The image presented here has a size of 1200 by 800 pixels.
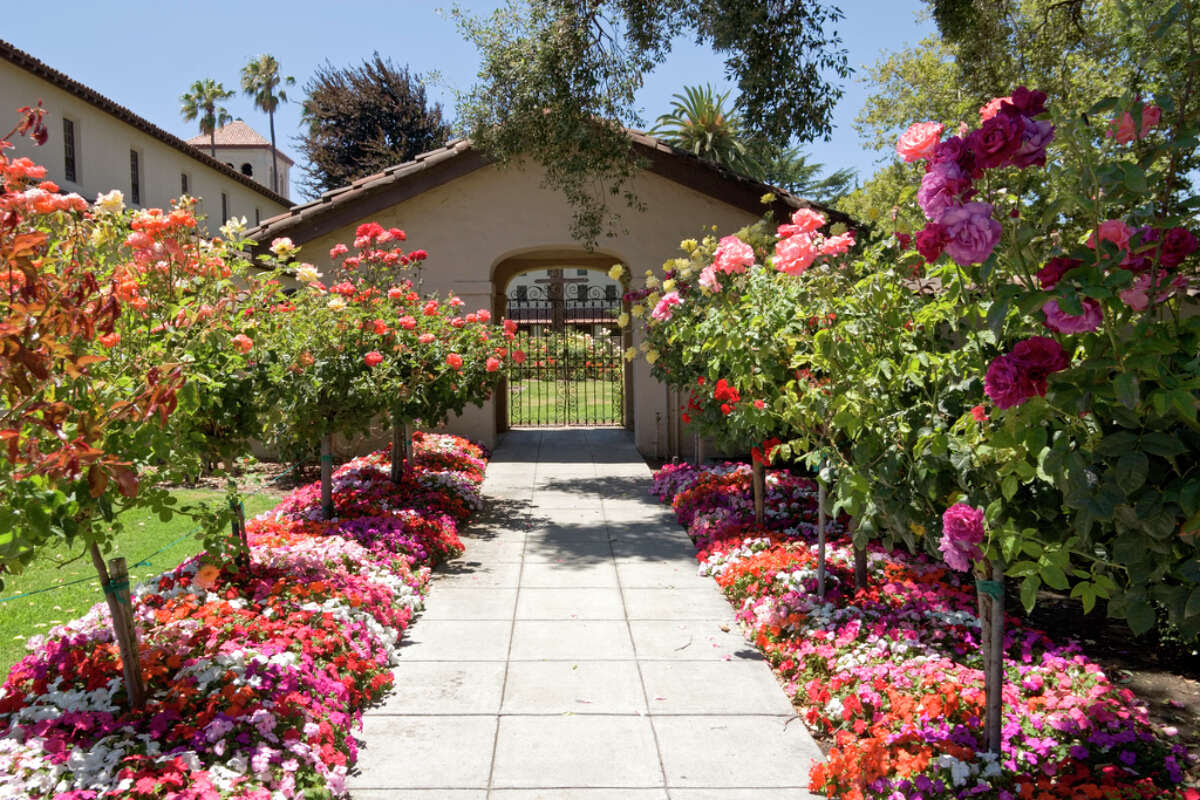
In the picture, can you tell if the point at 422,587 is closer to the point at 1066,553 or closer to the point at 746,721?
the point at 746,721

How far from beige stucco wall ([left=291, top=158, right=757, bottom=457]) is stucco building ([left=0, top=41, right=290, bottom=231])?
23.0 feet

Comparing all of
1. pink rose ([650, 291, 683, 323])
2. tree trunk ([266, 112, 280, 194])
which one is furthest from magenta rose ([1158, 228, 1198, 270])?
tree trunk ([266, 112, 280, 194])

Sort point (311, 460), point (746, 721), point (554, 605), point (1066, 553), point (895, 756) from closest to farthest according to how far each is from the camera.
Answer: point (1066, 553)
point (895, 756)
point (746, 721)
point (554, 605)
point (311, 460)

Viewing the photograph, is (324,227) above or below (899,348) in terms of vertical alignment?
above

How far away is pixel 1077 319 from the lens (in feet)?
7.40

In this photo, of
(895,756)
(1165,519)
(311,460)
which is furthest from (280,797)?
(311,460)

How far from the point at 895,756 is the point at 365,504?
562 cm

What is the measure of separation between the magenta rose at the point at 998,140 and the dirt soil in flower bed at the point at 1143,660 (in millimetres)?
2842

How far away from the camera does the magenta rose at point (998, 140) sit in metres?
2.37

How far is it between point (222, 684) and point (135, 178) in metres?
24.6

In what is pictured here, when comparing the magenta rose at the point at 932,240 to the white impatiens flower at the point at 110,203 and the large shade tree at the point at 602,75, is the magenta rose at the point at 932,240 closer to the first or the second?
the white impatiens flower at the point at 110,203

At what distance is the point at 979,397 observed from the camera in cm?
331

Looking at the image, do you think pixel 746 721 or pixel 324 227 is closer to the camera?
pixel 746 721

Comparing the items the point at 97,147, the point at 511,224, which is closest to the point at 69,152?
the point at 97,147
